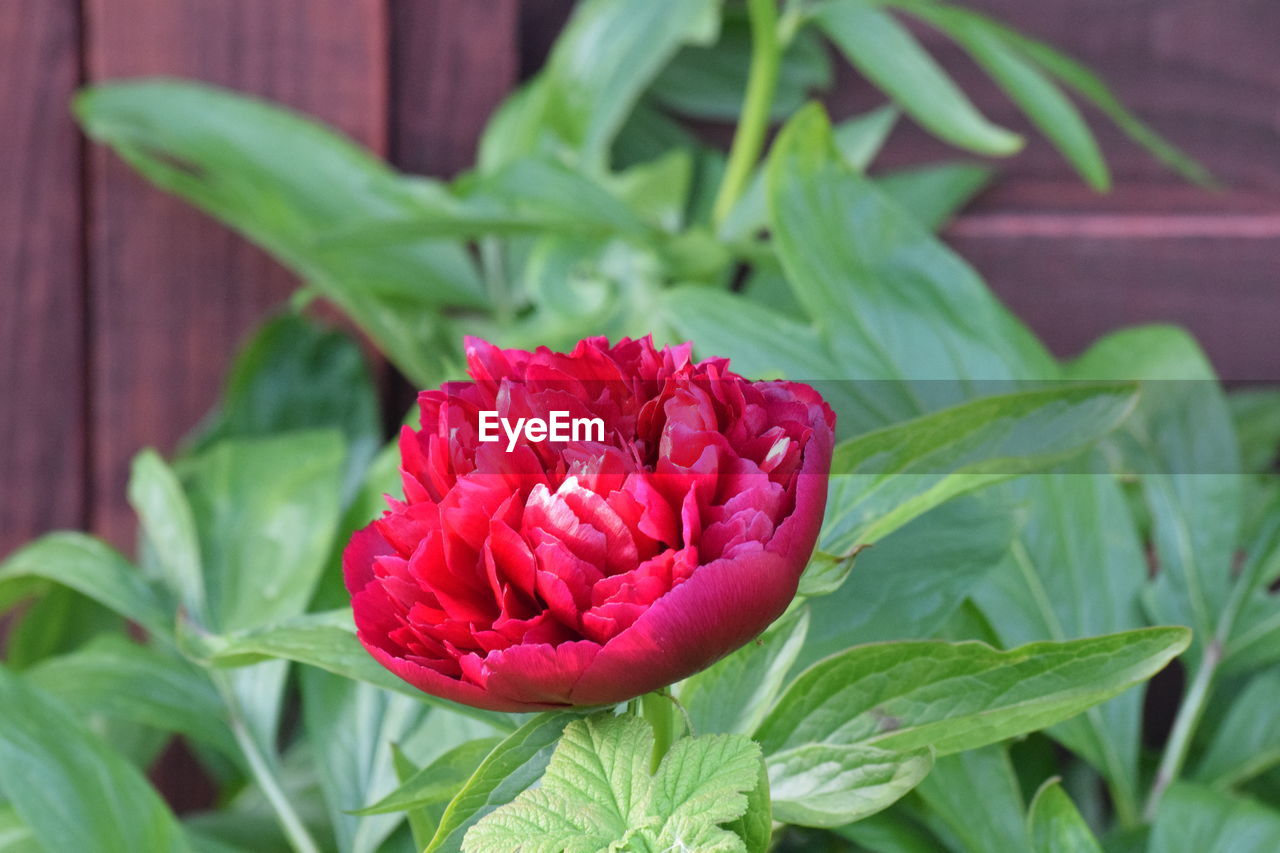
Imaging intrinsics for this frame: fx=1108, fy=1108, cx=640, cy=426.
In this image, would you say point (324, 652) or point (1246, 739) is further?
point (1246, 739)

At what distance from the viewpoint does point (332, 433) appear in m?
0.60

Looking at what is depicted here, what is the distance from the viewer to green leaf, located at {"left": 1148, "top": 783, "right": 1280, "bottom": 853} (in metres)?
0.39

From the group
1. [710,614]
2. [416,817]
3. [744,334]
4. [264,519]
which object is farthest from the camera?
[264,519]

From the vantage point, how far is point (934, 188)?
0.70 metres

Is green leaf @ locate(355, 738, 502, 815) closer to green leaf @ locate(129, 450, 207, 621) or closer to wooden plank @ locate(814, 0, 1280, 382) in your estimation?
green leaf @ locate(129, 450, 207, 621)

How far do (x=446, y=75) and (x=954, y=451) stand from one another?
497 millimetres

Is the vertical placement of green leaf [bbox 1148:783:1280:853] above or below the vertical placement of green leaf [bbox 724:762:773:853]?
below

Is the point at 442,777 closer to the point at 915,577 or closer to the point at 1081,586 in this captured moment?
the point at 915,577

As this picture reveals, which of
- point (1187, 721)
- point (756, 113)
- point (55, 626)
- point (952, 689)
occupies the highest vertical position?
point (756, 113)

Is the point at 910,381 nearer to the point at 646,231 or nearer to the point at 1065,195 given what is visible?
the point at 646,231

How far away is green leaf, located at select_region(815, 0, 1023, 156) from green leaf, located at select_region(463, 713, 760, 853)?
1.44ft

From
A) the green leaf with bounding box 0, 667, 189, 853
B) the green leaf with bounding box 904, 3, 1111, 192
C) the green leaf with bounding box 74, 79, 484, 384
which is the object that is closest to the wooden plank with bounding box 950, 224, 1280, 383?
the green leaf with bounding box 904, 3, 1111, 192

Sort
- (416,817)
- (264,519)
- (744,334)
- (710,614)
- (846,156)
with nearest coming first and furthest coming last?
1. (710,614)
2. (416,817)
3. (744,334)
4. (264,519)
5. (846,156)

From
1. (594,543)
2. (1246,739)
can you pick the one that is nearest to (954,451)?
(594,543)
